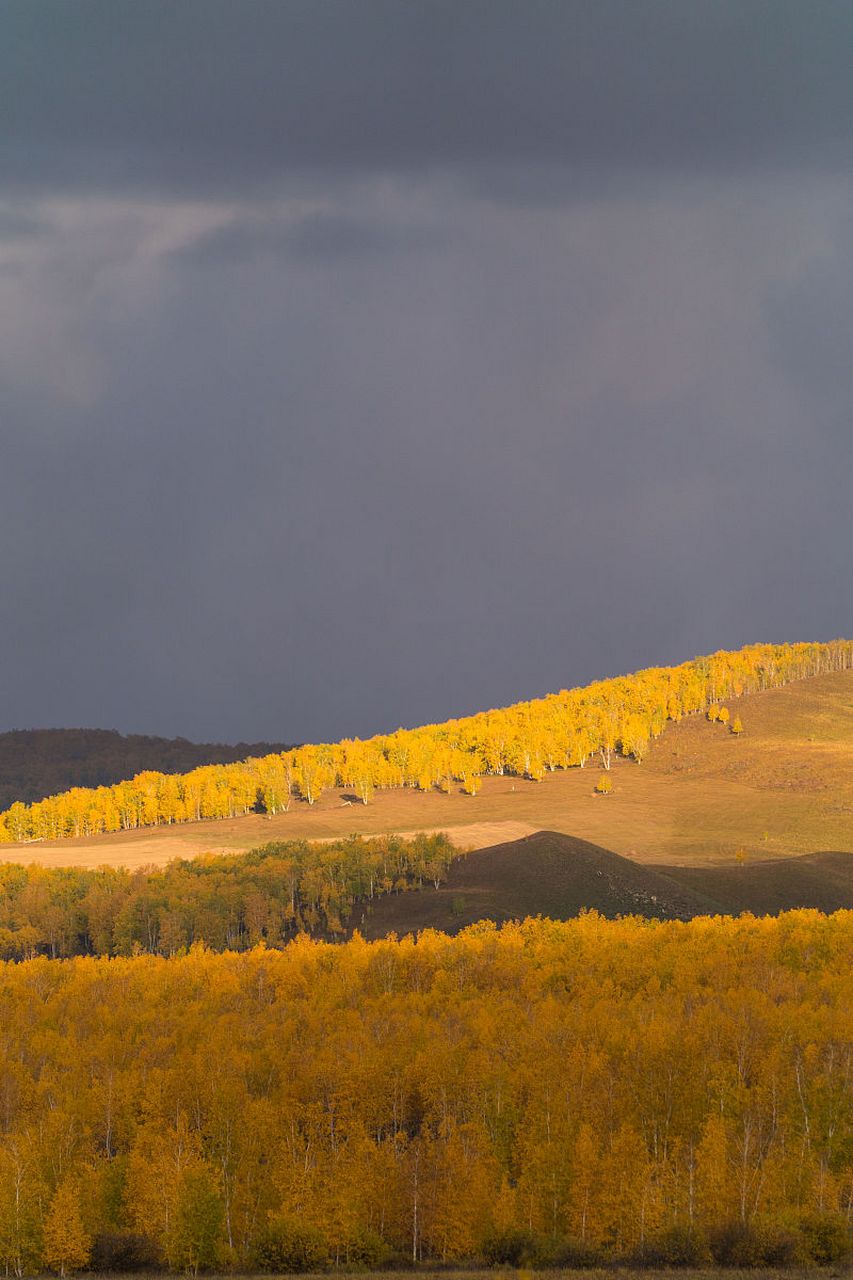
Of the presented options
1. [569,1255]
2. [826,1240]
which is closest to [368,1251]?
[569,1255]

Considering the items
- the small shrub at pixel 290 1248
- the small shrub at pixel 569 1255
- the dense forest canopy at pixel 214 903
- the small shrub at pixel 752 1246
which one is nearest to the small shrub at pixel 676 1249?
the small shrub at pixel 752 1246

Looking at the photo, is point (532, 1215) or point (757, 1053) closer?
point (532, 1215)

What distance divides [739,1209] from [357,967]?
64.5 metres

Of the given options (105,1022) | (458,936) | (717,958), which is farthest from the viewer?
(458,936)

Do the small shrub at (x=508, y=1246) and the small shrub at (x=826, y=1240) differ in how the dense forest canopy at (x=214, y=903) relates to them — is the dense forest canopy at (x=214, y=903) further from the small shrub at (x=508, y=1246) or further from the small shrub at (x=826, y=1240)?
the small shrub at (x=826, y=1240)

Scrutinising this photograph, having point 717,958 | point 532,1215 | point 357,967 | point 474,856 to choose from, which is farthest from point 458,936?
point 532,1215

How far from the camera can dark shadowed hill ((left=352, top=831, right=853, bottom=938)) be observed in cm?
16012

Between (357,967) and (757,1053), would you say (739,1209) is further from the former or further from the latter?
(357,967)

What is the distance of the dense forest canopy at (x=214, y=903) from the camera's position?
163000mm

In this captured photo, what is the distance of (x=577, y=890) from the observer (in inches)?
6737

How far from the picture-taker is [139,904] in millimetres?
169625

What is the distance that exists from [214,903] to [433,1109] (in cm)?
8380

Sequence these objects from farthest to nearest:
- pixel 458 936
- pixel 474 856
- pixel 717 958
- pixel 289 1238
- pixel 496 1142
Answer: pixel 474 856, pixel 458 936, pixel 717 958, pixel 496 1142, pixel 289 1238

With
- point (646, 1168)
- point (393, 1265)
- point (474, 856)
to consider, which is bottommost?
point (393, 1265)
